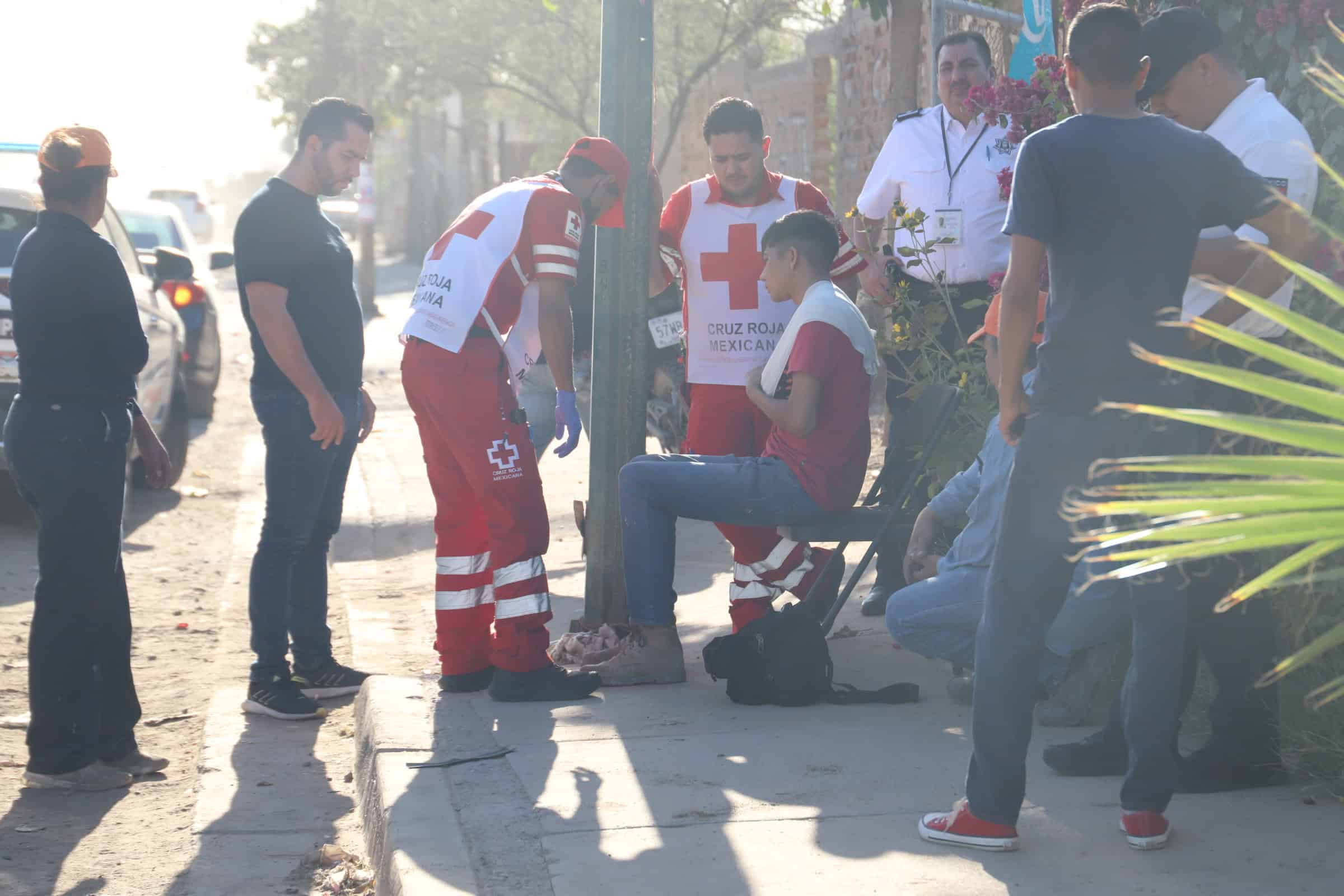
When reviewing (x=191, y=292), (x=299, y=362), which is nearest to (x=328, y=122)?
(x=299, y=362)

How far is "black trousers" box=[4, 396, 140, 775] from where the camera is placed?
436 cm

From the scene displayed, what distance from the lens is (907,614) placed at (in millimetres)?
4176

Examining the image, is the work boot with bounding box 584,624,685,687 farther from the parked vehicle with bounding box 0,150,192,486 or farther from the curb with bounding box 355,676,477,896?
the parked vehicle with bounding box 0,150,192,486

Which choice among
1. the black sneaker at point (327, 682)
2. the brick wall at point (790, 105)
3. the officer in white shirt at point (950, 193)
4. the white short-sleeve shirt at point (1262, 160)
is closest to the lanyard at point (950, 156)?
the officer in white shirt at point (950, 193)

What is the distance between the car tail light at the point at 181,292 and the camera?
37.9 ft

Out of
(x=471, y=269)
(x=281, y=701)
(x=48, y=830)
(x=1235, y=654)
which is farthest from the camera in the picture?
(x=281, y=701)

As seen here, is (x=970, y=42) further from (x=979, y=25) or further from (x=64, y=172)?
(x=979, y=25)

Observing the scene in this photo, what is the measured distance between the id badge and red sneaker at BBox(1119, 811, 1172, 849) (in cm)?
255

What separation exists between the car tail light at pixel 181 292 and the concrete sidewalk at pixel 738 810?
24.5ft

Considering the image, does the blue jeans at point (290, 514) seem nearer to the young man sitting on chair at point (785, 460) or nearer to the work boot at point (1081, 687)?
the young man sitting on chair at point (785, 460)

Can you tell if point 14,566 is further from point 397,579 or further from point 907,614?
point 907,614

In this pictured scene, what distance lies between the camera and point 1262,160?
3521mm

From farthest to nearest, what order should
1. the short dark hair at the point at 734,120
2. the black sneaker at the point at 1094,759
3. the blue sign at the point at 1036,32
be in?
1. the blue sign at the point at 1036,32
2. the short dark hair at the point at 734,120
3. the black sneaker at the point at 1094,759

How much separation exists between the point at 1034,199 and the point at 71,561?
2.87 meters
